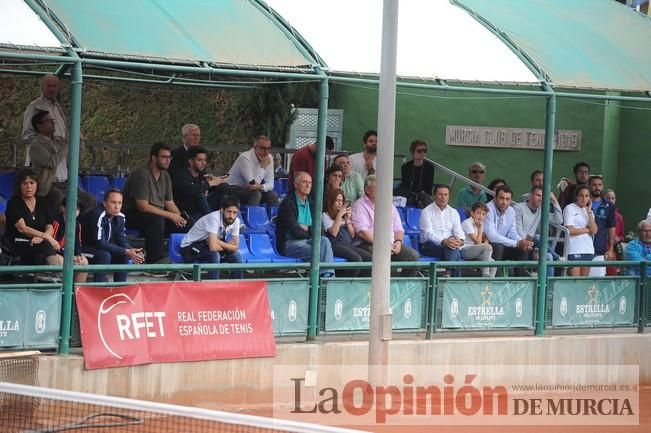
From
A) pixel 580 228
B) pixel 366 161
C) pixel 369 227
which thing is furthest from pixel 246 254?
pixel 580 228

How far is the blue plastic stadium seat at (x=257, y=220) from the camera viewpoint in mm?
16078

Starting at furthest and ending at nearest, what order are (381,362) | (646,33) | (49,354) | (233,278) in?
(646,33), (233,278), (381,362), (49,354)

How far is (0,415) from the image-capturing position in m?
10.8

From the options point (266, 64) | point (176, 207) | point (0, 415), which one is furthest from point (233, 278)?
point (0, 415)

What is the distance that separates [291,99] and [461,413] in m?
12.2

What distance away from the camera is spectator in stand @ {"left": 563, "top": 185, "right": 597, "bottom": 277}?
17.3 metres

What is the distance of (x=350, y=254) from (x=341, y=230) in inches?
16.2

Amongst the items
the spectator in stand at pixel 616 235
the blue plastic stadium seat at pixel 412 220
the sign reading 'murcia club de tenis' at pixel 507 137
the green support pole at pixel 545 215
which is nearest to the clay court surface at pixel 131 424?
the green support pole at pixel 545 215

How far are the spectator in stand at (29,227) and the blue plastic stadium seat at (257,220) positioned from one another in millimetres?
3618

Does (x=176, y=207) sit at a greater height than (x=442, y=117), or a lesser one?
lesser

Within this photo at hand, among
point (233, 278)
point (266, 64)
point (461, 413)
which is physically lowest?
point (461, 413)

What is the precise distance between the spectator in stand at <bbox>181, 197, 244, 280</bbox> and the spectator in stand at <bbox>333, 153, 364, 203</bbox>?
263cm

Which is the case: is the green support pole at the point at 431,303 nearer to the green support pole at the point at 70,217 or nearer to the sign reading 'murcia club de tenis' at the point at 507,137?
the green support pole at the point at 70,217

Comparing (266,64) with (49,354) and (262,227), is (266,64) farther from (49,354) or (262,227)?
(49,354)
